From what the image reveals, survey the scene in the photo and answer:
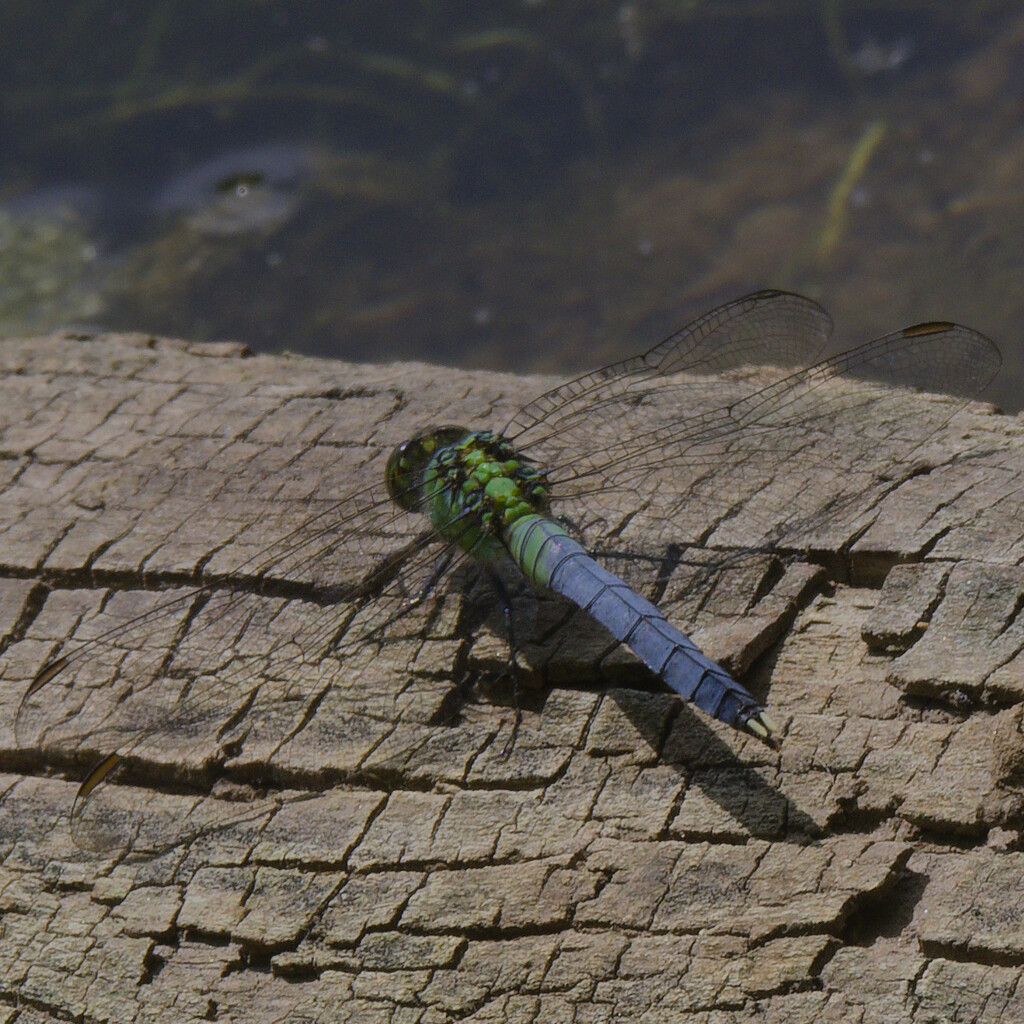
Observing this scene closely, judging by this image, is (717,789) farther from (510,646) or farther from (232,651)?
(232,651)

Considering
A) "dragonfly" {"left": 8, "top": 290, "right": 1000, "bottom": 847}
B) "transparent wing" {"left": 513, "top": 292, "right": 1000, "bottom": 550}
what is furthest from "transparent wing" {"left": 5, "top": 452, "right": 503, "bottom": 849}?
"transparent wing" {"left": 513, "top": 292, "right": 1000, "bottom": 550}

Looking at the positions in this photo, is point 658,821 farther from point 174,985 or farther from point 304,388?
point 304,388

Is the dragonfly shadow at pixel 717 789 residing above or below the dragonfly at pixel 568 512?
below

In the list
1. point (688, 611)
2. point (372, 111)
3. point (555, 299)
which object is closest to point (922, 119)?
point (555, 299)

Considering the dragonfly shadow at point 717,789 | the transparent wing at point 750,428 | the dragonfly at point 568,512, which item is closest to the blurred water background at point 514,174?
the transparent wing at point 750,428

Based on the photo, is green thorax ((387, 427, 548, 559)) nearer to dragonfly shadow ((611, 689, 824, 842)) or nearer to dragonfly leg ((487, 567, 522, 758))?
dragonfly leg ((487, 567, 522, 758))

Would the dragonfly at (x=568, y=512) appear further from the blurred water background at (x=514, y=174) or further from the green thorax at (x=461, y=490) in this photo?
the blurred water background at (x=514, y=174)
